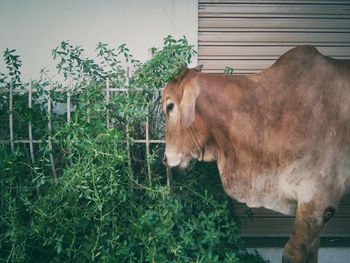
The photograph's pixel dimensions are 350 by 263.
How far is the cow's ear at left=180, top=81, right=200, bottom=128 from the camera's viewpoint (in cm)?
357

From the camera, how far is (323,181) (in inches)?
131

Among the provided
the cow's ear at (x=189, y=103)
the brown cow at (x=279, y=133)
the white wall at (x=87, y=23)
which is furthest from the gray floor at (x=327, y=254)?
the white wall at (x=87, y=23)

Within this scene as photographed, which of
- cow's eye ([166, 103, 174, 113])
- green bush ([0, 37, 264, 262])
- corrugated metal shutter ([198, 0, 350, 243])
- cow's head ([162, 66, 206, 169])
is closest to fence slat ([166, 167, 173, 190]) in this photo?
green bush ([0, 37, 264, 262])

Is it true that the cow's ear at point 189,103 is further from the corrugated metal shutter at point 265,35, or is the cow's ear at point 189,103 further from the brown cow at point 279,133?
the corrugated metal shutter at point 265,35

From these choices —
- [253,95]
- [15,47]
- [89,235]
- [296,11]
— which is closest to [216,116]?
[253,95]

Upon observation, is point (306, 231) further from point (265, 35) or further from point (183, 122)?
point (265, 35)

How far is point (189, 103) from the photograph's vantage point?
3568 mm

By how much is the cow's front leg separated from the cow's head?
0.86m

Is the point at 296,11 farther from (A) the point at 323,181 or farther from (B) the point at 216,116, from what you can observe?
(A) the point at 323,181

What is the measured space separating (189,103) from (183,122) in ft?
0.47

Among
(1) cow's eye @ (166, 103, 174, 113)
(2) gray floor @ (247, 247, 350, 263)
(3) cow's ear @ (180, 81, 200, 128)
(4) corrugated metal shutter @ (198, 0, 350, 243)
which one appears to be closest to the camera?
(3) cow's ear @ (180, 81, 200, 128)

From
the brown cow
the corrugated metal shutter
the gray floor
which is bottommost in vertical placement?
the gray floor

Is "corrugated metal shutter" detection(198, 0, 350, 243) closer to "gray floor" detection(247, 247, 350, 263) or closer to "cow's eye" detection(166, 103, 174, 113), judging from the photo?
"gray floor" detection(247, 247, 350, 263)

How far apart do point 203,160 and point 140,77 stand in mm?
802
